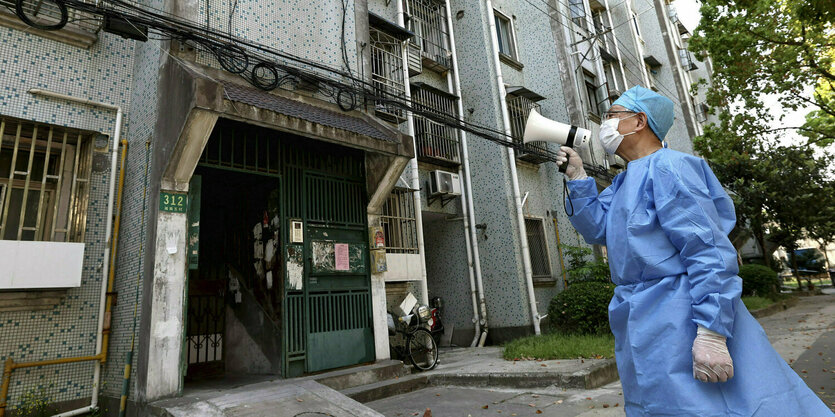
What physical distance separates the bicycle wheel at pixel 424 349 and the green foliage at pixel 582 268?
5.03 m

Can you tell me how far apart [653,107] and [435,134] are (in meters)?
8.61

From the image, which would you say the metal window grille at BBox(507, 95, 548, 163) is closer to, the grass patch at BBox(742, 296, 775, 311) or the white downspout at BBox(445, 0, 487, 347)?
the white downspout at BBox(445, 0, 487, 347)

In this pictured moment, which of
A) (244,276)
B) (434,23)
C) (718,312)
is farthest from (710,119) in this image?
(718,312)

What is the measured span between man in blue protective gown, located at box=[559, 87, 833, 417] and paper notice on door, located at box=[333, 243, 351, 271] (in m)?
5.02

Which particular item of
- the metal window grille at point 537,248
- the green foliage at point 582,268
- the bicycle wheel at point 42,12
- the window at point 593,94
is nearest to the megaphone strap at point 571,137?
the bicycle wheel at point 42,12

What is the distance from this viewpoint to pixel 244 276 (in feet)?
23.4

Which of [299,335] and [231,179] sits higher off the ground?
[231,179]

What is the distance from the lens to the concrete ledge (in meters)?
14.0

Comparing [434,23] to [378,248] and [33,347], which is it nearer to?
[378,248]

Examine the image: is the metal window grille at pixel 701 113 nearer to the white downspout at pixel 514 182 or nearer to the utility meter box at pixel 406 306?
the white downspout at pixel 514 182

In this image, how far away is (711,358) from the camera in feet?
5.28

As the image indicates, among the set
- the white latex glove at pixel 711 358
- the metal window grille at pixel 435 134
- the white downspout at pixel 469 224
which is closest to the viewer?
the white latex glove at pixel 711 358

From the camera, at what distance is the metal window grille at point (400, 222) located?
8.85 metres

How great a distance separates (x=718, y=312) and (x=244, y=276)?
676 cm
